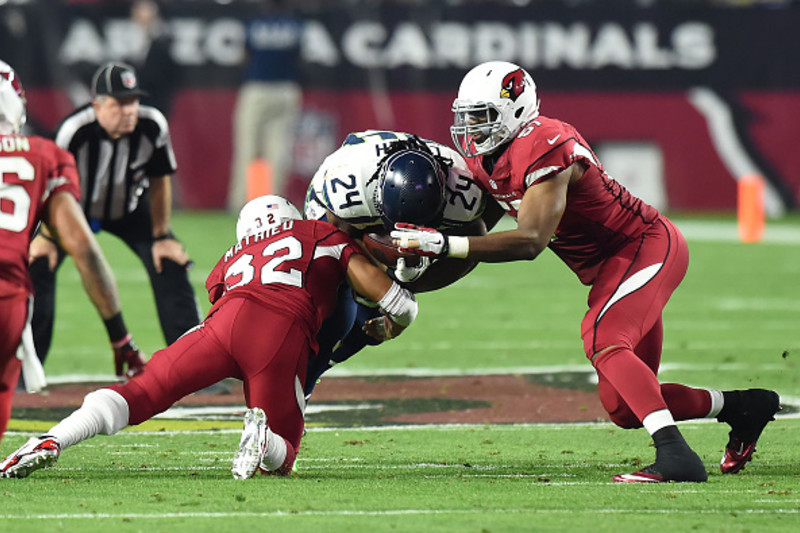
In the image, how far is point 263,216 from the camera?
5.73 metres

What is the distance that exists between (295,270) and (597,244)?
116 centimetres

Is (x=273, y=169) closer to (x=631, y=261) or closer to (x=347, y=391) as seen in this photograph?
(x=347, y=391)

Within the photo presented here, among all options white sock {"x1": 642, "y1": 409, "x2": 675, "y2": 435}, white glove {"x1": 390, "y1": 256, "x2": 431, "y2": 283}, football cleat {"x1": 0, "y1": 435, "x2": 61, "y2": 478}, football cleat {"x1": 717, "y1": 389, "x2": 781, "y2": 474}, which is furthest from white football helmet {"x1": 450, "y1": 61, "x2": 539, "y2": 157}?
football cleat {"x1": 0, "y1": 435, "x2": 61, "y2": 478}

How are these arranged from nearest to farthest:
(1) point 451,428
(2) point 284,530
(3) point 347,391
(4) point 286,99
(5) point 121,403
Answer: (2) point 284,530 → (5) point 121,403 → (1) point 451,428 → (3) point 347,391 → (4) point 286,99

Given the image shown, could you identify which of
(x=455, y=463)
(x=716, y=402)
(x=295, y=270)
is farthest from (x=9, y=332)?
(x=716, y=402)

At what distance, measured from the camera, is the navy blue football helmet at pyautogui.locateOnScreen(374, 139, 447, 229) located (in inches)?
214

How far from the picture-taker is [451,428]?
6.58 meters

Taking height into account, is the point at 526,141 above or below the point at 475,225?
above

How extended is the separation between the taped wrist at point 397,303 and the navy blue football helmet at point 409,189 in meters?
0.30

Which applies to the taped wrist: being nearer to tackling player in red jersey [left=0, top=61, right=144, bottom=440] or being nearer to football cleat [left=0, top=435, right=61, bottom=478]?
tackling player in red jersey [left=0, top=61, right=144, bottom=440]

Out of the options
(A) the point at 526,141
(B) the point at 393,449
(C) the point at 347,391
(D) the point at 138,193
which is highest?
(A) the point at 526,141

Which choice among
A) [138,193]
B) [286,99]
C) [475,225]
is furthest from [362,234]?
[286,99]

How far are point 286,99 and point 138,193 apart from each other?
28.3 feet

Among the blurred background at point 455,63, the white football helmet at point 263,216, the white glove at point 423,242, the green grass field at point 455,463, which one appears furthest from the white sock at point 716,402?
the blurred background at point 455,63
